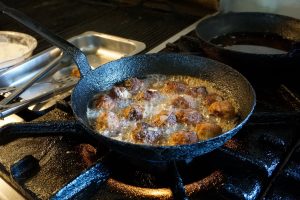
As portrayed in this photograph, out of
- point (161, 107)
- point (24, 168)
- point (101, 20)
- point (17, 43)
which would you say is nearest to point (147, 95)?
point (161, 107)

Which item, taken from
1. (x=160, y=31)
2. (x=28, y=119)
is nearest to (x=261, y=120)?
(x=28, y=119)

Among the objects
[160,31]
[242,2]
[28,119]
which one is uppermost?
[242,2]

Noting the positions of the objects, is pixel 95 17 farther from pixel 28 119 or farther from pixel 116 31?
pixel 28 119

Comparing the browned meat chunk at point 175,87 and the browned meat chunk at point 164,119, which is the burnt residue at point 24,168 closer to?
the browned meat chunk at point 164,119

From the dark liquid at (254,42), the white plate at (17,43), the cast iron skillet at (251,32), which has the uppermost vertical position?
the cast iron skillet at (251,32)

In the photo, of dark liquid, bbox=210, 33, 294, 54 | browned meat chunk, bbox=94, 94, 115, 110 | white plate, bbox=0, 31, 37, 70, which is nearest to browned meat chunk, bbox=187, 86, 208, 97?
browned meat chunk, bbox=94, 94, 115, 110

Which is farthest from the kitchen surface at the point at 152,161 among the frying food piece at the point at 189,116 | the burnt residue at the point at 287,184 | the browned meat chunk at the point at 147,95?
the browned meat chunk at the point at 147,95

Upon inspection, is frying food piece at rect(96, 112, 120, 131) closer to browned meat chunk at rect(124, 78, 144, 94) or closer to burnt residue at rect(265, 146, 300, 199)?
browned meat chunk at rect(124, 78, 144, 94)
